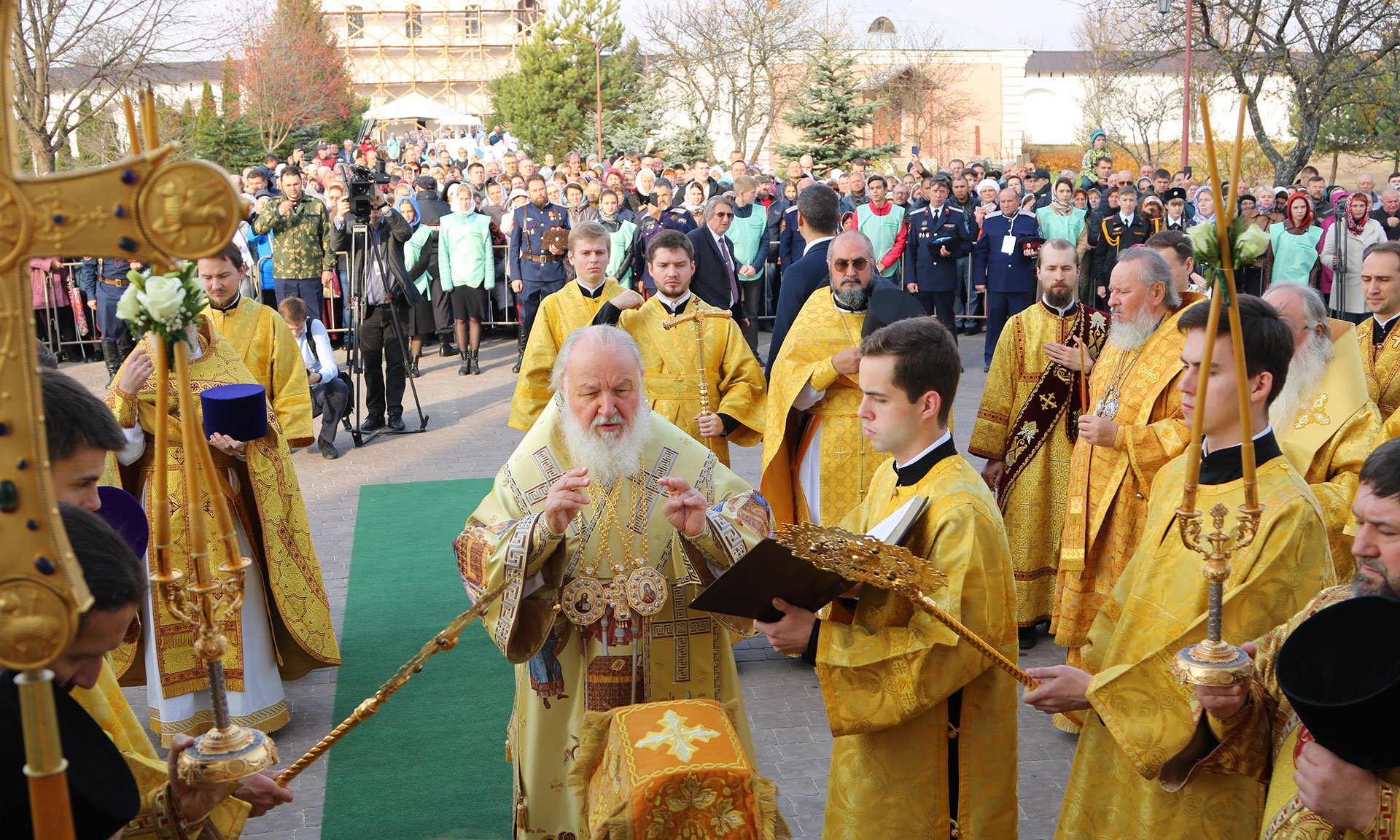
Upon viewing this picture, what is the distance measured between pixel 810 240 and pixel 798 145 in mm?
18341

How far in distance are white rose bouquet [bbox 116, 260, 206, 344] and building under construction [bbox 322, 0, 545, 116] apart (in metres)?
60.8

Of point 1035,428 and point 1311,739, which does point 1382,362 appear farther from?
point 1311,739

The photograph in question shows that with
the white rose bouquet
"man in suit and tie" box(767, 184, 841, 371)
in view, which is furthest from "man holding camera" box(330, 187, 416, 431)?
the white rose bouquet

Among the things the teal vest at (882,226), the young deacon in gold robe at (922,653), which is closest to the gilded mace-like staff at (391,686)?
the young deacon in gold robe at (922,653)

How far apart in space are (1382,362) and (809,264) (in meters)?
3.02

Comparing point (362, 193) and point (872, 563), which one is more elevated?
point (362, 193)

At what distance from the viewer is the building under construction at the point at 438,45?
60.8m

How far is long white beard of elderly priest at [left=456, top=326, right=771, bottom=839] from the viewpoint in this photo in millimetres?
3576

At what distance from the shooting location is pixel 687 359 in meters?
6.27

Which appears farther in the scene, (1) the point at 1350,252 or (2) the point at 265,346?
(1) the point at 1350,252

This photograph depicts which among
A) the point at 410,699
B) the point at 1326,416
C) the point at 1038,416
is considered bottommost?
the point at 410,699

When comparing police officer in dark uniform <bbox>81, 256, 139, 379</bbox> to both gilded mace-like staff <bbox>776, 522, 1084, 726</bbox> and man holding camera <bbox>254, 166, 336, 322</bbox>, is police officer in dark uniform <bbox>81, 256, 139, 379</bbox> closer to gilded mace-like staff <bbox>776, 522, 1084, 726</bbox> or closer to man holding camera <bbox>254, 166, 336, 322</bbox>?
man holding camera <bbox>254, 166, 336, 322</bbox>

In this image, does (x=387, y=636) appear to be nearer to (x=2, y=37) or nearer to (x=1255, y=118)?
(x=2, y=37)

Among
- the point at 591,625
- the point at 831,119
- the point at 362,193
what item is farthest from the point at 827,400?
the point at 831,119
